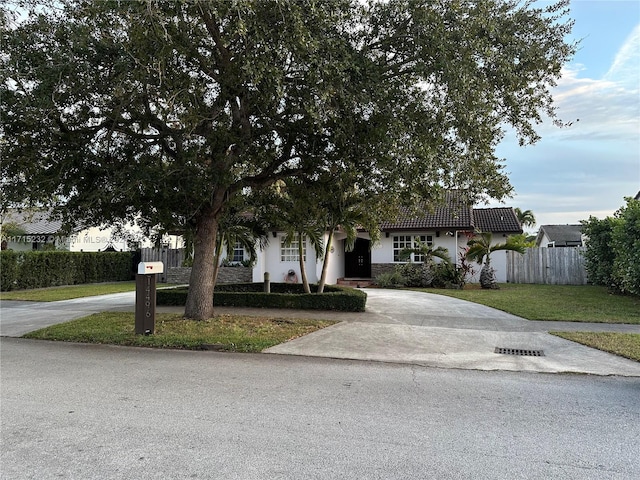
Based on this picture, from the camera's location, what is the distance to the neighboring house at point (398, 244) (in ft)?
74.0

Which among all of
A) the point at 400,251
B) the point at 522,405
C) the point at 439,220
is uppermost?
the point at 439,220

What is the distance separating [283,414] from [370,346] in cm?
407

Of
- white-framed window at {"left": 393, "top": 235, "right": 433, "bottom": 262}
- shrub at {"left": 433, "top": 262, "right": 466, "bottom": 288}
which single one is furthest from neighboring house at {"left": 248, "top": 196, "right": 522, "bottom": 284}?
shrub at {"left": 433, "top": 262, "right": 466, "bottom": 288}

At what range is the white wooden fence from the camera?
22.2 metres

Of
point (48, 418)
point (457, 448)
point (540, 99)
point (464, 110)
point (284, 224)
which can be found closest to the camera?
point (457, 448)

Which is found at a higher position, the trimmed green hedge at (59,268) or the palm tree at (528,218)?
the palm tree at (528,218)

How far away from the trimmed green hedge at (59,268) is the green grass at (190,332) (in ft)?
36.5

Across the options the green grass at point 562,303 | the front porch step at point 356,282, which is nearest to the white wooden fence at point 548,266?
the green grass at point 562,303

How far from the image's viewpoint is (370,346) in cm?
870

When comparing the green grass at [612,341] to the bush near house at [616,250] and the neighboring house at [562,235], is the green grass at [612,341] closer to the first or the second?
the bush near house at [616,250]

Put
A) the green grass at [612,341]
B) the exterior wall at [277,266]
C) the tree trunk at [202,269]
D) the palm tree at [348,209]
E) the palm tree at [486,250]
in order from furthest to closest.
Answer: the exterior wall at [277,266] → the palm tree at [486,250] → the palm tree at [348,209] → the tree trunk at [202,269] → the green grass at [612,341]

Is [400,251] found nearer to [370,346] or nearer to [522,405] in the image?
[370,346]

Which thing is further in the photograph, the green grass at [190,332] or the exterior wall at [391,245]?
the exterior wall at [391,245]

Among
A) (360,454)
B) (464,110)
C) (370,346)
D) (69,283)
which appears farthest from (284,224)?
(69,283)
